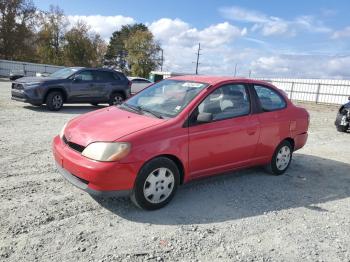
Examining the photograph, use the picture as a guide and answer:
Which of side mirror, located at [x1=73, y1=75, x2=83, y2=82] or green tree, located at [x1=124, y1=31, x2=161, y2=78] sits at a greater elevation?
green tree, located at [x1=124, y1=31, x2=161, y2=78]

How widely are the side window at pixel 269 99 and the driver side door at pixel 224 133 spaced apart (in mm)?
340

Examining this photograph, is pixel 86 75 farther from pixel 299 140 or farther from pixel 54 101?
pixel 299 140

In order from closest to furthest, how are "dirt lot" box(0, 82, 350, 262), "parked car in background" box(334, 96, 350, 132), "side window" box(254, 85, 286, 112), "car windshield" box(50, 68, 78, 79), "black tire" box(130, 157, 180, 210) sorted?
"dirt lot" box(0, 82, 350, 262)
"black tire" box(130, 157, 180, 210)
"side window" box(254, 85, 286, 112)
"parked car in background" box(334, 96, 350, 132)
"car windshield" box(50, 68, 78, 79)

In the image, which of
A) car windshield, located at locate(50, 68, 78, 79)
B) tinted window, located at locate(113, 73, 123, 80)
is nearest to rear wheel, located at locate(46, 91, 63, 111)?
car windshield, located at locate(50, 68, 78, 79)

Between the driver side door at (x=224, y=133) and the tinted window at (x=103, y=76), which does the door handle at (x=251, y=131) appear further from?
the tinted window at (x=103, y=76)

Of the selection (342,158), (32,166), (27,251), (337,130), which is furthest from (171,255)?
(337,130)

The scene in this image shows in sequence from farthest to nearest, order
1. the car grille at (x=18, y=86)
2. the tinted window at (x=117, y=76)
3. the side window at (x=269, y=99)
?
the tinted window at (x=117, y=76)
the car grille at (x=18, y=86)
the side window at (x=269, y=99)

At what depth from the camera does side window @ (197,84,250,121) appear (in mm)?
5078

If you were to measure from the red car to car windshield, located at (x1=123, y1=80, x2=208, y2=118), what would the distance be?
1 cm

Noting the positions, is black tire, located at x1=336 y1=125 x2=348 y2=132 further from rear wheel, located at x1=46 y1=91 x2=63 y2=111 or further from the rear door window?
rear wheel, located at x1=46 y1=91 x2=63 y2=111

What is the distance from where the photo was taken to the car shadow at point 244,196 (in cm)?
445

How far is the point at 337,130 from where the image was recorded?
12.7m

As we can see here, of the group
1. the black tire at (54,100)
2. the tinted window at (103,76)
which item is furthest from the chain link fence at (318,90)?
the black tire at (54,100)

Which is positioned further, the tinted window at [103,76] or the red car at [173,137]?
the tinted window at [103,76]
